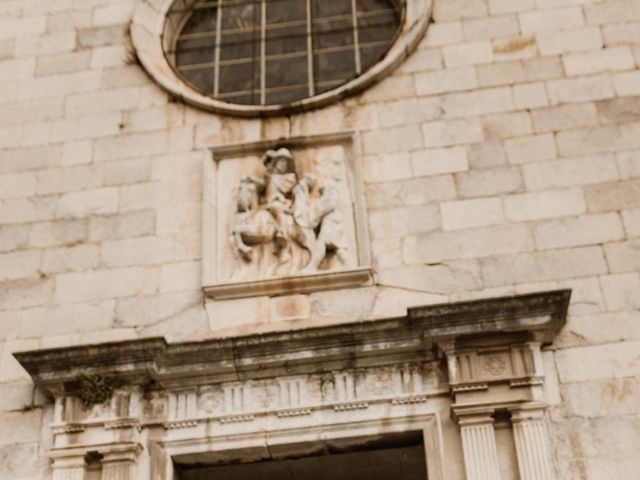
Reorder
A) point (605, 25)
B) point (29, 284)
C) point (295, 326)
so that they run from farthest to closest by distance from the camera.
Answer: point (605, 25)
point (29, 284)
point (295, 326)

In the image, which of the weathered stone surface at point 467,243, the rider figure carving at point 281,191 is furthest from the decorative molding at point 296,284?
the weathered stone surface at point 467,243

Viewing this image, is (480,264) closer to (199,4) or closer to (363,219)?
(363,219)

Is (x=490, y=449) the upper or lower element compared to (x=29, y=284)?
lower

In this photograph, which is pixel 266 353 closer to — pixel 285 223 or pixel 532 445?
pixel 285 223

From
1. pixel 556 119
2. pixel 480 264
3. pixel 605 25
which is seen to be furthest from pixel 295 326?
pixel 605 25

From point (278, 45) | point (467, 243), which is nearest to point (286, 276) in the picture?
point (467, 243)

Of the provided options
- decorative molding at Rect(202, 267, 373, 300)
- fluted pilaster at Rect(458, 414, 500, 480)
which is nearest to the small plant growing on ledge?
decorative molding at Rect(202, 267, 373, 300)

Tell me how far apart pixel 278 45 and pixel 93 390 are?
4.15 metres

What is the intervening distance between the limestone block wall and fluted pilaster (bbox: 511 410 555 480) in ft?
0.44

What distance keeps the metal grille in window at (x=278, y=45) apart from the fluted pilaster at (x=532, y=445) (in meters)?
3.88

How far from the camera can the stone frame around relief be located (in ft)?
28.7

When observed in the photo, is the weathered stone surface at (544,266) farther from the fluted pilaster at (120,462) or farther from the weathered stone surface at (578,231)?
the fluted pilaster at (120,462)

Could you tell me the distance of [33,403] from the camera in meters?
8.55

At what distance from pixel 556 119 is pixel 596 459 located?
3.07m
